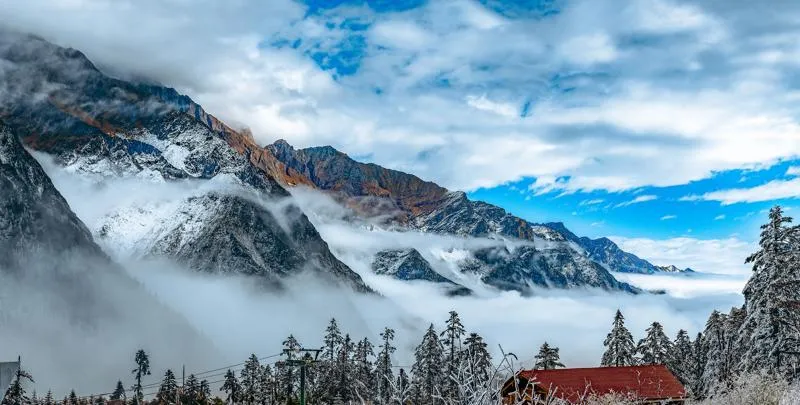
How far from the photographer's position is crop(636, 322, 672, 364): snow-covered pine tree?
7262cm

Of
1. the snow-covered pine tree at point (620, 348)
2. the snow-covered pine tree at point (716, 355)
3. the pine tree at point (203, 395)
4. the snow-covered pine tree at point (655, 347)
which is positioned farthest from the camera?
the pine tree at point (203, 395)

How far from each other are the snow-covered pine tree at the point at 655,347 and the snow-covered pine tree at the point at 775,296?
3501 centimetres

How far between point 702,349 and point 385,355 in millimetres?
40892

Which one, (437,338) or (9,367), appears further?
(437,338)

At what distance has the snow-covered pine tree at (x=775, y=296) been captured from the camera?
36.9 metres

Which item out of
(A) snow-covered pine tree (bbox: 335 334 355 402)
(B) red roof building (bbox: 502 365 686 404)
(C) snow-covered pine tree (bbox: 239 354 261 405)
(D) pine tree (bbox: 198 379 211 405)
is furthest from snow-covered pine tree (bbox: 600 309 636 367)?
(D) pine tree (bbox: 198 379 211 405)

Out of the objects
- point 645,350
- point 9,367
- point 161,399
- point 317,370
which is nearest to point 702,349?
point 645,350

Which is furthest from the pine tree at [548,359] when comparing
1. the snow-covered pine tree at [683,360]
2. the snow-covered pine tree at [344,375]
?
the snow-covered pine tree at [344,375]

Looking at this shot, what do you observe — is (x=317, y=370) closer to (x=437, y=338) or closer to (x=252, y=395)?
Answer: (x=252, y=395)

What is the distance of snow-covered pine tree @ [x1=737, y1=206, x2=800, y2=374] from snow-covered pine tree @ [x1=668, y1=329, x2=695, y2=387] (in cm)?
3860

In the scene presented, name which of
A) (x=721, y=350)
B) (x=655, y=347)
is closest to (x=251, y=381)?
(x=655, y=347)

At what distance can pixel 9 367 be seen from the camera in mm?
25938

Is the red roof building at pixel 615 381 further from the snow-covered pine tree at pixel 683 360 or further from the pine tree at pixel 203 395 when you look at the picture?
the pine tree at pixel 203 395

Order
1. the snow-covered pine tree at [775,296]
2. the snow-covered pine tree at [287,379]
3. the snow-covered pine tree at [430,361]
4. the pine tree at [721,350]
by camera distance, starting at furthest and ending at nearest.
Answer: the snow-covered pine tree at [287,379]
the snow-covered pine tree at [430,361]
the pine tree at [721,350]
the snow-covered pine tree at [775,296]
